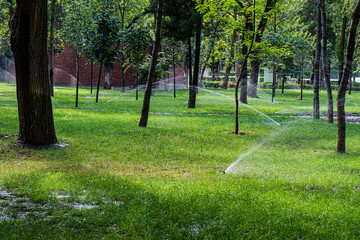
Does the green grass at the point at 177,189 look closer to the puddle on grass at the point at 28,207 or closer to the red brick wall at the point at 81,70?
the puddle on grass at the point at 28,207

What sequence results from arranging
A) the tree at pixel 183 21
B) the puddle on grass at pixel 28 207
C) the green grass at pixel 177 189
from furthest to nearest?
the tree at pixel 183 21 < the puddle on grass at pixel 28 207 < the green grass at pixel 177 189

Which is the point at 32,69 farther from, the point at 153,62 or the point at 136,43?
the point at 136,43

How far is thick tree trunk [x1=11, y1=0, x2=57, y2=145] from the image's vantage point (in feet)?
26.2

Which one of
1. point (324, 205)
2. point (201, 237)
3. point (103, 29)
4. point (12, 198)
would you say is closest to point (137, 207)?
point (201, 237)

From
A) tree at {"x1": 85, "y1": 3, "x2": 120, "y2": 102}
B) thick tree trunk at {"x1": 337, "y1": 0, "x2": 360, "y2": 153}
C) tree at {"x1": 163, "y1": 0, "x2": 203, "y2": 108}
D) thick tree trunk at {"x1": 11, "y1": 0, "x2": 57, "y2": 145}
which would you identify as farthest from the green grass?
tree at {"x1": 85, "y1": 3, "x2": 120, "y2": 102}

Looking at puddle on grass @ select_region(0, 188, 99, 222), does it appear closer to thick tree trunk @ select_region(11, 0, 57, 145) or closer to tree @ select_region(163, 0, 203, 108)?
thick tree trunk @ select_region(11, 0, 57, 145)

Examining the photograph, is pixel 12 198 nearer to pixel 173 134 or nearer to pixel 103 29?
pixel 173 134

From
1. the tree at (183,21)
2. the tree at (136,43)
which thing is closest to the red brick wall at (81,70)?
the tree at (136,43)

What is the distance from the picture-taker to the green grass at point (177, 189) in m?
4.05

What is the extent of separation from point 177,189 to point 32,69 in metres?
4.72

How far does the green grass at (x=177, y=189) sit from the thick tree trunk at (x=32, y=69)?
1.90 feet

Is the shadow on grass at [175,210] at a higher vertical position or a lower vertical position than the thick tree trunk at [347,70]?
lower

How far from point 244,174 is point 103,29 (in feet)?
44.6

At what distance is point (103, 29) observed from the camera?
18.0 metres
